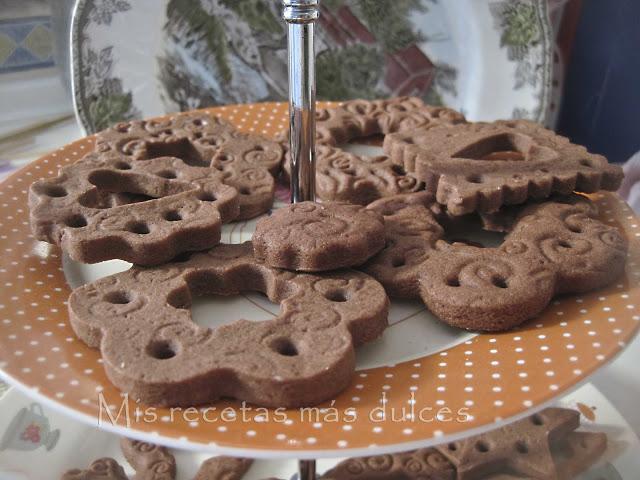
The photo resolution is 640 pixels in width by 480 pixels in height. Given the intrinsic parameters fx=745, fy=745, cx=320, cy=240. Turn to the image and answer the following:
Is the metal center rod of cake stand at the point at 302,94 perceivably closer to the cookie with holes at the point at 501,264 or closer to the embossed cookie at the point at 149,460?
the cookie with holes at the point at 501,264

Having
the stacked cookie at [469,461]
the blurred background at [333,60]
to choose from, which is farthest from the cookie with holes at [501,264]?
the blurred background at [333,60]

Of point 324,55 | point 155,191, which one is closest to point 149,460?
point 155,191

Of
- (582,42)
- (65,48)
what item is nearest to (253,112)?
(65,48)

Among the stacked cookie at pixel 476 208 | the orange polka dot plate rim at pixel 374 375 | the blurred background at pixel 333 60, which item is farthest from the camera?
the blurred background at pixel 333 60

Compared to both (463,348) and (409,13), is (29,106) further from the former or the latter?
(463,348)

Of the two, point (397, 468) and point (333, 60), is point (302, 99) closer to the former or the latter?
point (397, 468)

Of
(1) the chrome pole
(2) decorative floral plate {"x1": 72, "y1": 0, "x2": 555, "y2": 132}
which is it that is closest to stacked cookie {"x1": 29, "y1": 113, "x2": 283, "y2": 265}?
(1) the chrome pole
